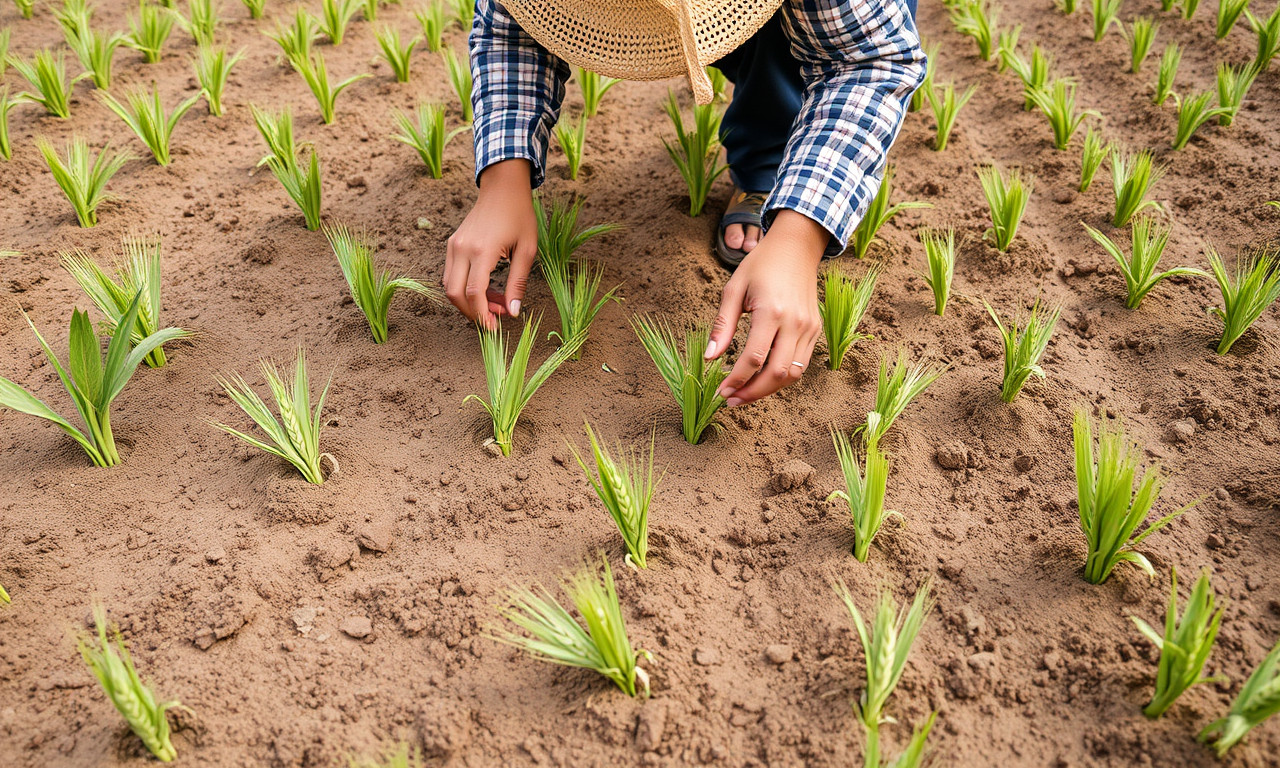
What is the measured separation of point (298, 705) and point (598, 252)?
1.41 meters

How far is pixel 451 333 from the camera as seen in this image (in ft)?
6.97

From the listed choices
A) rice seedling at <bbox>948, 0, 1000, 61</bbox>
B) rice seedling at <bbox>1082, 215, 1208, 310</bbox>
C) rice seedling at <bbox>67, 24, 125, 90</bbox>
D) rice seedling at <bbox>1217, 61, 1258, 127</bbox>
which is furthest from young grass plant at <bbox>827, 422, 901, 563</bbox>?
rice seedling at <bbox>67, 24, 125, 90</bbox>

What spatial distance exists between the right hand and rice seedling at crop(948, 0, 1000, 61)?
2.28 meters

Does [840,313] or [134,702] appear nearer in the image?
[134,702]

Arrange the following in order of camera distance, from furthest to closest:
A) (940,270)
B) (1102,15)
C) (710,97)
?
(1102,15) < (940,270) < (710,97)

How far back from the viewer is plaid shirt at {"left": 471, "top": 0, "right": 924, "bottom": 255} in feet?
5.52

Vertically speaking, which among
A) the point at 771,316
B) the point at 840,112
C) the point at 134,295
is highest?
the point at 840,112

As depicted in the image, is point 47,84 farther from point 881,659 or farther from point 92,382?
point 881,659

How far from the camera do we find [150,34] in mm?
3293

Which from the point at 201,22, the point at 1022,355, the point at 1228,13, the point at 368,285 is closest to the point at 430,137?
the point at 368,285

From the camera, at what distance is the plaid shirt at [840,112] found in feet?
5.52

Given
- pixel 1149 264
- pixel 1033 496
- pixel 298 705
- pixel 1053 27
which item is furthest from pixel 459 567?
pixel 1053 27

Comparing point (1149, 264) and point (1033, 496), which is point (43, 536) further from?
point (1149, 264)

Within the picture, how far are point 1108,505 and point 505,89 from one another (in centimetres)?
155
